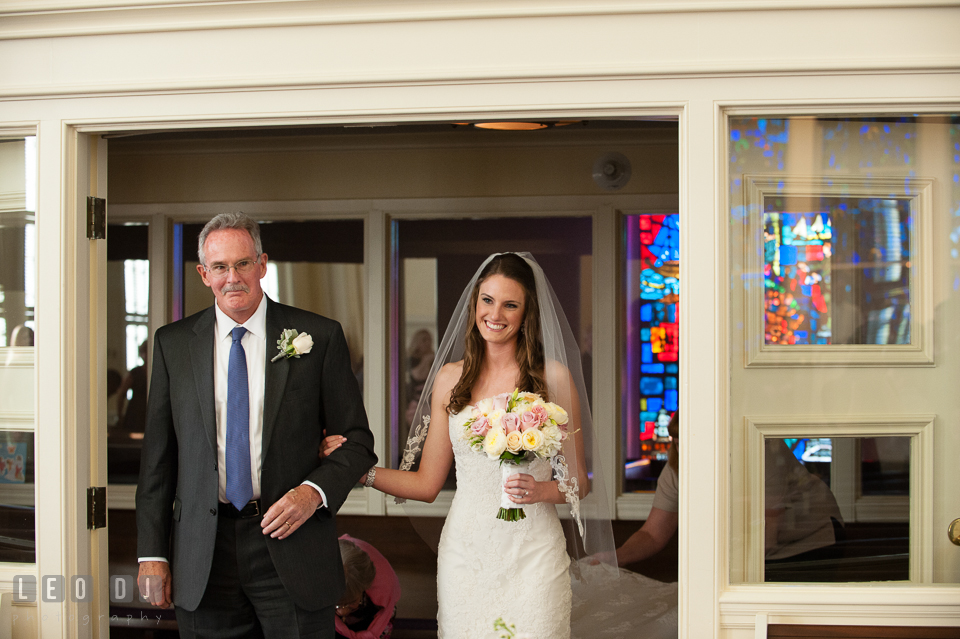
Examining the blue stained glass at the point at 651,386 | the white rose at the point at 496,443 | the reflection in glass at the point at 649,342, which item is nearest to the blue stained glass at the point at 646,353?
the reflection in glass at the point at 649,342

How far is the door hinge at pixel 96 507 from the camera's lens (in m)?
2.60

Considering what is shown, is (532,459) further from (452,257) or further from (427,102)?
(452,257)

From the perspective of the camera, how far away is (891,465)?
2.39 metres

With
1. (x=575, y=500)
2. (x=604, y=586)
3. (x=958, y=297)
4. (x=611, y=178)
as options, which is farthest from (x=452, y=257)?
(x=958, y=297)

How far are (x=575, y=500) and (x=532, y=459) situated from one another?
25 cm

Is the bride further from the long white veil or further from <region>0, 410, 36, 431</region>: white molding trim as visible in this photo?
<region>0, 410, 36, 431</region>: white molding trim

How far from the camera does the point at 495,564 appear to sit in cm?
272

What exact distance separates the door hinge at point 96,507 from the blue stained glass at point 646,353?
4.70 m

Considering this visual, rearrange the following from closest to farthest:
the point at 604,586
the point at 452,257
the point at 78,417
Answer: the point at 78,417 < the point at 604,586 < the point at 452,257

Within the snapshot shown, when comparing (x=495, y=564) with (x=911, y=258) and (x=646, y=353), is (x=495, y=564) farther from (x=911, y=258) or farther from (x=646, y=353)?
(x=646, y=353)

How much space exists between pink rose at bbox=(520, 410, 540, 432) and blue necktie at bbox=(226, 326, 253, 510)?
2.88 ft

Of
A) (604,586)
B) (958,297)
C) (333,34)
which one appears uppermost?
(333,34)

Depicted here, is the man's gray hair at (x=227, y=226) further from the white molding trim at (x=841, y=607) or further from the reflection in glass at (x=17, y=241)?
the white molding trim at (x=841, y=607)

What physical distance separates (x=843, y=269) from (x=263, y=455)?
191 cm
